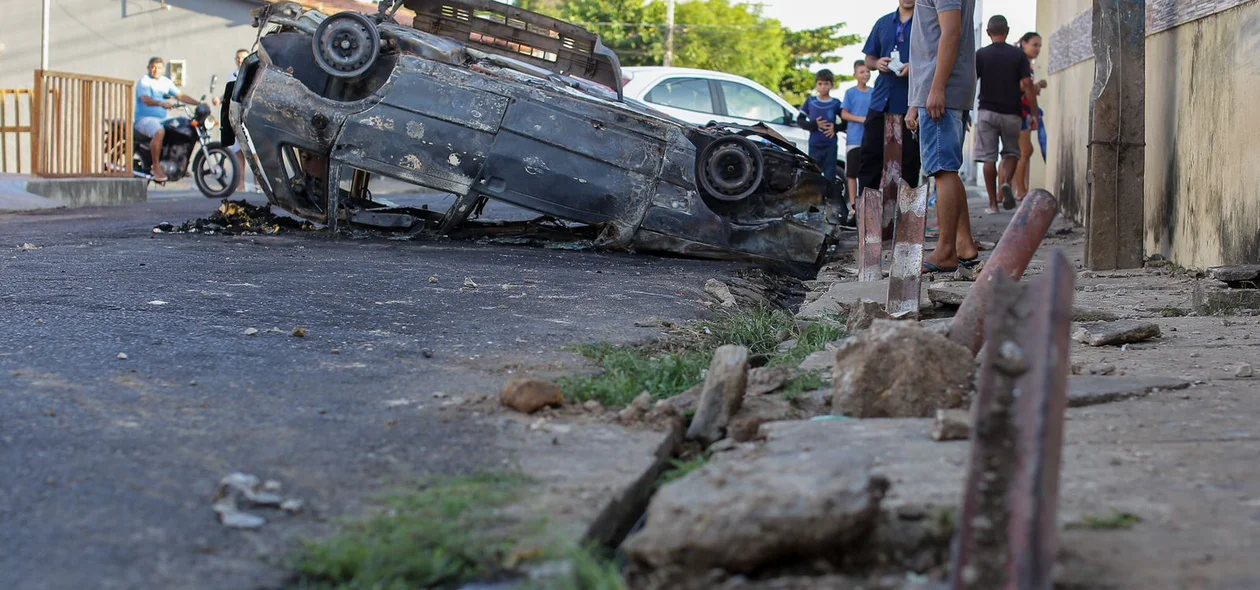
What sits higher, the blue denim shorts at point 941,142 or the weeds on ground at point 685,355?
the blue denim shorts at point 941,142

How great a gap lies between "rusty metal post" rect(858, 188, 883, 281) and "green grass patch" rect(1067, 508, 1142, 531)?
14.2ft

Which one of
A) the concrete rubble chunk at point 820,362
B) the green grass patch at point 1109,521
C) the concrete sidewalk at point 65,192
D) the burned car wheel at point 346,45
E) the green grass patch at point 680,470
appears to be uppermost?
the burned car wheel at point 346,45

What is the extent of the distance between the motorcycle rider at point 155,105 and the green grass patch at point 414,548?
A: 46.0 ft

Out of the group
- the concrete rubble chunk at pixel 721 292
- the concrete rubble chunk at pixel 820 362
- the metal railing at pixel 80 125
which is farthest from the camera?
the metal railing at pixel 80 125

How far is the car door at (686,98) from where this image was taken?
12562mm

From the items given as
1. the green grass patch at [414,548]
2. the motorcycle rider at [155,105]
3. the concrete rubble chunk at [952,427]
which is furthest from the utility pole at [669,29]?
the green grass patch at [414,548]

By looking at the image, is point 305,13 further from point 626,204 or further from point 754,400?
point 754,400

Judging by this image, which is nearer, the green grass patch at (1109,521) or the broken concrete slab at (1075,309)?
the green grass patch at (1109,521)

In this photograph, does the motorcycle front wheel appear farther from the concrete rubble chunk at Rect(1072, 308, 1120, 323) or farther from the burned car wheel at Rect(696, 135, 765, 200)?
the concrete rubble chunk at Rect(1072, 308, 1120, 323)

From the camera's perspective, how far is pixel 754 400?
3.23 m

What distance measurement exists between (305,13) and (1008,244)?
17.1 feet

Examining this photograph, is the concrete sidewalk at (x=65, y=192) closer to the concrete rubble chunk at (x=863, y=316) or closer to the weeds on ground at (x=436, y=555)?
the concrete rubble chunk at (x=863, y=316)

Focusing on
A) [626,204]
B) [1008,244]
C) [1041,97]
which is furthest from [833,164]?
[1008,244]

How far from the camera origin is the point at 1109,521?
209 centimetres
